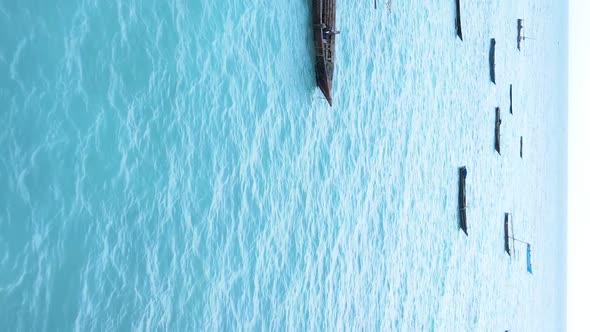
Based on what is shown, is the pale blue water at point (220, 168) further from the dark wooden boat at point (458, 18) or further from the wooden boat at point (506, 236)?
the wooden boat at point (506, 236)

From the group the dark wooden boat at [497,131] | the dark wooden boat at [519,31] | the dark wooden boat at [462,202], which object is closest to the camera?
the dark wooden boat at [462,202]

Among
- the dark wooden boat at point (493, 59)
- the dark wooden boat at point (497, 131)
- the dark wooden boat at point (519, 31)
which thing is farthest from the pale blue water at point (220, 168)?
the dark wooden boat at point (519, 31)

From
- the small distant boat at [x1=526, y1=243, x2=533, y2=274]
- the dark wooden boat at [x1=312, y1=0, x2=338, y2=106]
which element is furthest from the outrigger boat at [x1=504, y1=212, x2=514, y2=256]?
the dark wooden boat at [x1=312, y1=0, x2=338, y2=106]

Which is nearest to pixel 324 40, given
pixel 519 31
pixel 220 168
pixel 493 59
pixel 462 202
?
pixel 220 168

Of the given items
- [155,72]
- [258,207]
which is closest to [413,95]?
[258,207]

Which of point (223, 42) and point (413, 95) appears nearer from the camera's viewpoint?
point (223, 42)

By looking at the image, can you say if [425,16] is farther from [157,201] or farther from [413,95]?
[157,201]

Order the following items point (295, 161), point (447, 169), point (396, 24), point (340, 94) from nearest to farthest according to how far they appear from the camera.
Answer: point (295, 161), point (340, 94), point (396, 24), point (447, 169)
